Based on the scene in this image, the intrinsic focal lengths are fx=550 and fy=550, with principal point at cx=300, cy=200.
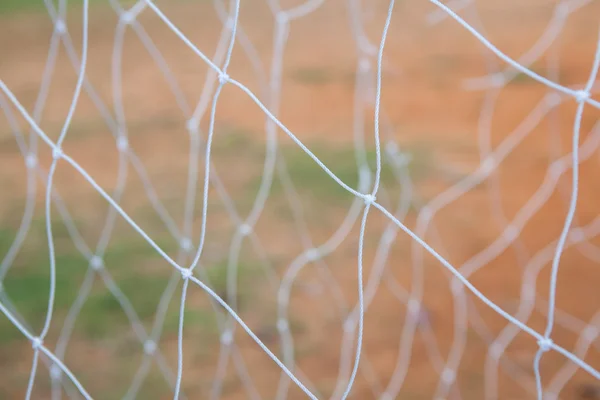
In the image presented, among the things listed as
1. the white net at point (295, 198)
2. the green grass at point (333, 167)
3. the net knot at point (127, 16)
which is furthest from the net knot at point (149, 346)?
the net knot at point (127, 16)

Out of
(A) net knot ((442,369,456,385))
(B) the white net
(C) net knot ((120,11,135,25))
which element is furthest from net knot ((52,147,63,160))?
(A) net knot ((442,369,456,385))

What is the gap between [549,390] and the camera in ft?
1.70

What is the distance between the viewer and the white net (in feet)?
1.54

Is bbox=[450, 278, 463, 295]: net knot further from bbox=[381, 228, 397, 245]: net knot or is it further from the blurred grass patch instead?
the blurred grass patch

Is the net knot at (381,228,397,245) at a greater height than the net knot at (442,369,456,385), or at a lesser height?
greater

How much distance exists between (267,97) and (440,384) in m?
0.32

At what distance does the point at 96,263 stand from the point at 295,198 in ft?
0.64

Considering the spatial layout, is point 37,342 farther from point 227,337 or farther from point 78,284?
point 227,337

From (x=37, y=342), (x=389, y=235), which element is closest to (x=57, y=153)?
(x=37, y=342)

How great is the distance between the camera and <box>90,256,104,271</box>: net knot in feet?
1.67

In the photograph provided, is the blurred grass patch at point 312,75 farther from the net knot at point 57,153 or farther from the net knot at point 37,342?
the net knot at point 37,342

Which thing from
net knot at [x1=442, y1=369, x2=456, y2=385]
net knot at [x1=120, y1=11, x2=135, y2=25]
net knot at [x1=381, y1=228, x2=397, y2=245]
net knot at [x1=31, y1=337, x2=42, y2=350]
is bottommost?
net knot at [x1=442, y1=369, x2=456, y2=385]

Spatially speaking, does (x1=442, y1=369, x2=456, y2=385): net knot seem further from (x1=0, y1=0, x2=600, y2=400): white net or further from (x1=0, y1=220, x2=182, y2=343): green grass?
(x1=0, y1=220, x2=182, y2=343): green grass

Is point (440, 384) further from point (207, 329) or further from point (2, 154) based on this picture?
point (2, 154)
